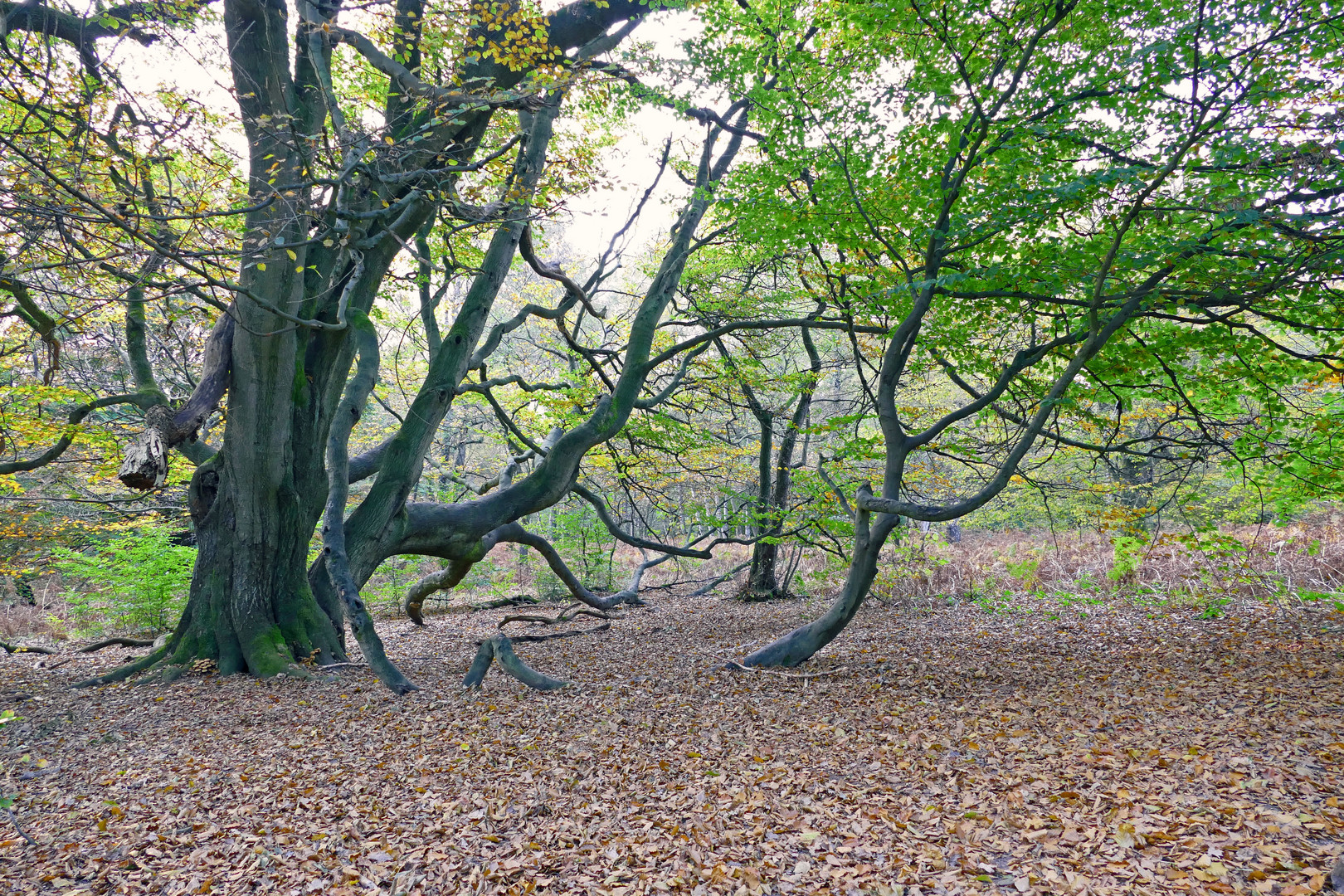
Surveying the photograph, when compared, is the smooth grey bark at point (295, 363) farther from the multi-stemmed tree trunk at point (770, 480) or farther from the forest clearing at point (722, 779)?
the multi-stemmed tree trunk at point (770, 480)

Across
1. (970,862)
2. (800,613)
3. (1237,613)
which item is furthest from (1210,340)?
(800,613)

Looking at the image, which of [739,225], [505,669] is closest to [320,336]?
[505,669]

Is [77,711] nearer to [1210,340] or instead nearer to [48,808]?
[48,808]

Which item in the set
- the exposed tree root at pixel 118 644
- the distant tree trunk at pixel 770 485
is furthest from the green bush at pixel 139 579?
the distant tree trunk at pixel 770 485

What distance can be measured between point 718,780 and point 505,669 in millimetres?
2619

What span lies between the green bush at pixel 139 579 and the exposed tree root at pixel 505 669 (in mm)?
6244

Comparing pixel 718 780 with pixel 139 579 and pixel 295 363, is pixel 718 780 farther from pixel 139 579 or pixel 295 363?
pixel 139 579

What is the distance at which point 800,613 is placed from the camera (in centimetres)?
919

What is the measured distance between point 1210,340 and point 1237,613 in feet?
12.7

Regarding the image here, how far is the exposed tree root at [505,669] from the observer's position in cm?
559

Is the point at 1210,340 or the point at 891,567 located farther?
the point at 891,567

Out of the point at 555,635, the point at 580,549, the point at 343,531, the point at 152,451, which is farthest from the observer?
the point at 580,549

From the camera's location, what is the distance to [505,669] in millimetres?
5613

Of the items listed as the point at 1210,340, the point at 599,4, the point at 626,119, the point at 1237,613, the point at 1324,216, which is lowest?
the point at 1237,613
